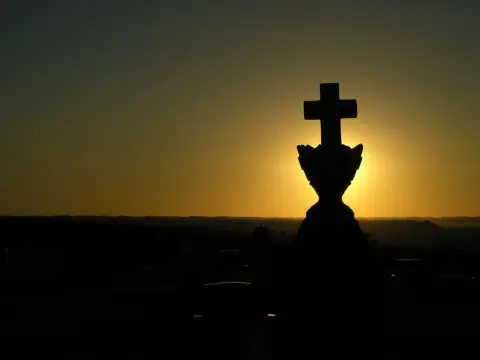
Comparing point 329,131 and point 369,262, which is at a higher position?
point 329,131

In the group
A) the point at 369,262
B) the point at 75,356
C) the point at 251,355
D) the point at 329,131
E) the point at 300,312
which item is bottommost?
the point at 75,356

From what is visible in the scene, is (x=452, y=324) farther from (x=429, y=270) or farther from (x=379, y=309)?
(x=379, y=309)

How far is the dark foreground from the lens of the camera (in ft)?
23.1

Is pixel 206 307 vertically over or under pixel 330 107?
under

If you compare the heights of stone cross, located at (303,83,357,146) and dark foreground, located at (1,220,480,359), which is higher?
stone cross, located at (303,83,357,146)

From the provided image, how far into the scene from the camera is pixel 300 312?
6.31m

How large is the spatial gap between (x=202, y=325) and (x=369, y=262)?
2003 millimetres

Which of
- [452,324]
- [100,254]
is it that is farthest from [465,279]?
[100,254]

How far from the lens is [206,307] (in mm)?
7668

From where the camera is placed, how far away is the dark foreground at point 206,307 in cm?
704

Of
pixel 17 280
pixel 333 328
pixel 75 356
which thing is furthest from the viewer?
pixel 17 280

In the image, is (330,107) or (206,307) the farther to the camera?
(206,307)

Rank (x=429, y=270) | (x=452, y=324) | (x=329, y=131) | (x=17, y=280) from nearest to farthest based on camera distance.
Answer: (x=329, y=131), (x=452, y=324), (x=429, y=270), (x=17, y=280)

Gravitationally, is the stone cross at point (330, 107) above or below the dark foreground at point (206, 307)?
above
